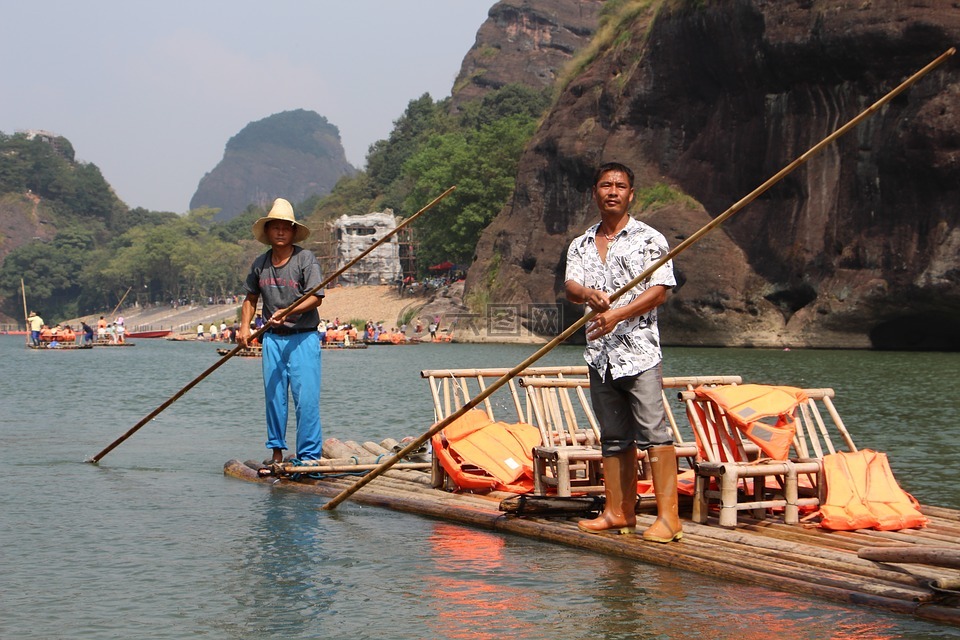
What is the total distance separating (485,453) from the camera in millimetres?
9203

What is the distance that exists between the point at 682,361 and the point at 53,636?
31.4m

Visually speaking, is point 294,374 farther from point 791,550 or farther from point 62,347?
point 62,347

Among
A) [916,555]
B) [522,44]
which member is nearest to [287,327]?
[916,555]

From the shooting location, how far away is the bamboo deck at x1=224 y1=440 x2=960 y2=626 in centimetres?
541

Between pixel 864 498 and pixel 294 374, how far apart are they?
4.82 m

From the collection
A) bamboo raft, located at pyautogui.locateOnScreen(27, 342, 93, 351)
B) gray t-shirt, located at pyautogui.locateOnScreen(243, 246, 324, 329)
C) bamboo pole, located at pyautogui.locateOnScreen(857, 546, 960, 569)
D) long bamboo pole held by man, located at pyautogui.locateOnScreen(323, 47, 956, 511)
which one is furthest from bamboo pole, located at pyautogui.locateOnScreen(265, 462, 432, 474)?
bamboo raft, located at pyautogui.locateOnScreen(27, 342, 93, 351)

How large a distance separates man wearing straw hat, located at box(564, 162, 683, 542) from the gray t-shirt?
3.39 metres

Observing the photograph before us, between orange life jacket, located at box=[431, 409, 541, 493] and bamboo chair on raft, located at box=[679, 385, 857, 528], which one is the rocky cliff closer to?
orange life jacket, located at box=[431, 409, 541, 493]

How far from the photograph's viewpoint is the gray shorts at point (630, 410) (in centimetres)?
676

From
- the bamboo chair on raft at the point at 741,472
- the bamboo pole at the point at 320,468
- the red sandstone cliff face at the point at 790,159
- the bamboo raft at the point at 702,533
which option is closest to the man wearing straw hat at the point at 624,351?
the bamboo raft at the point at 702,533

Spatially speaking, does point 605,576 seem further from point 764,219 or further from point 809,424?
point 764,219

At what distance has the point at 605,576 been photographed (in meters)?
6.49

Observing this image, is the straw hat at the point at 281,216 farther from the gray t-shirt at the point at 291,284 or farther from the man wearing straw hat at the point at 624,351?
the man wearing straw hat at the point at 624,351

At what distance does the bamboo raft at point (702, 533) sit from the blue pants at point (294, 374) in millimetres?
466
